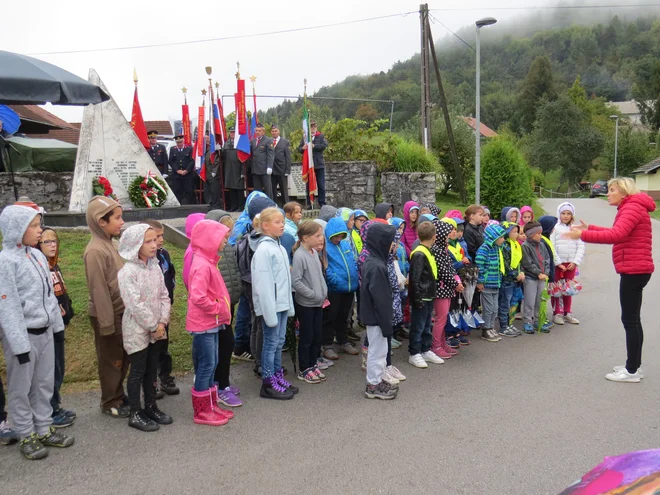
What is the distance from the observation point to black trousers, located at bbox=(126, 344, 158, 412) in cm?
438

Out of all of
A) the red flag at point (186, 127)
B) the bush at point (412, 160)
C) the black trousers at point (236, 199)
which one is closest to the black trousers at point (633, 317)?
the black trousers at point (236, 199)

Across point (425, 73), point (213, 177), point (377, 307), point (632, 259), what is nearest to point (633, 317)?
point (632, 259)

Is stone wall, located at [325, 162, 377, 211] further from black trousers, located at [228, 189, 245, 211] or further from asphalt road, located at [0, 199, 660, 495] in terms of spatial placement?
asphalt road, located at [0, 199, 660, 495]

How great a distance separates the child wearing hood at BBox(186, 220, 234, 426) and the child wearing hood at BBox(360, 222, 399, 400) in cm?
129

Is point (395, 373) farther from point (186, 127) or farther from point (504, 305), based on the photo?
point (186, 127)

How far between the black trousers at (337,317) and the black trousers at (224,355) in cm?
150

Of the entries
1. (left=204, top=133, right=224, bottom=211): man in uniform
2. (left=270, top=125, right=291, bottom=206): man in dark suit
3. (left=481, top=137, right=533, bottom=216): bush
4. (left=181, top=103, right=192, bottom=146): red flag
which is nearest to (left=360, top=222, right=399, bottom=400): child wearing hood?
(left=270, top=125, right=291, bottom=206): man in dark suit

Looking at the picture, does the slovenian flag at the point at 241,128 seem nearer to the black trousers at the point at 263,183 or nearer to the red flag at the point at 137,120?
the black trousers at the point at 263,183

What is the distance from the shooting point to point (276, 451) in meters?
4.00

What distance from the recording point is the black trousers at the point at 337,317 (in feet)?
20.1

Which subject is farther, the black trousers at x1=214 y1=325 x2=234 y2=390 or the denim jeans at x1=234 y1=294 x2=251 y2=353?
the denim jeans at x1=234 y1=294 x2=251 y2=353

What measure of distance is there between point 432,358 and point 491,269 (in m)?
1.50

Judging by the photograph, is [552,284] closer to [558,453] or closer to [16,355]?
[558,453]

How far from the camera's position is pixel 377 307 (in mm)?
5082
